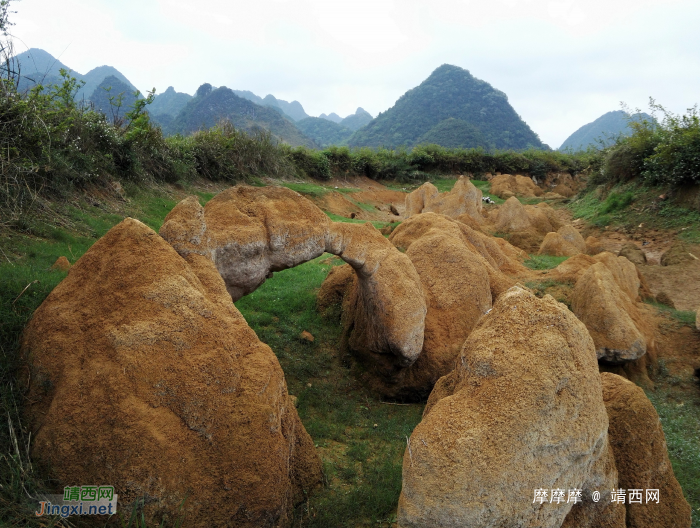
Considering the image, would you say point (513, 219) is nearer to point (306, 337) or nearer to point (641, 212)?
point (641, 212)

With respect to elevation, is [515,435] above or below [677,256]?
below

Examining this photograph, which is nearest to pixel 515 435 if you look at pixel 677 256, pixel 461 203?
pixel 677 256

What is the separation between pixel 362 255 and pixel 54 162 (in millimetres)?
5273

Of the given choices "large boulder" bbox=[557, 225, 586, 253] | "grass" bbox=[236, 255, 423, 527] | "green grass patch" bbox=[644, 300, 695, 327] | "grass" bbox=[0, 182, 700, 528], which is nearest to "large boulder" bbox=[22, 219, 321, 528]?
"grass" bbox=[0, 182, 700, 528]

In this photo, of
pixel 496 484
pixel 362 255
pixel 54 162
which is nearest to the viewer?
pixel 496 484

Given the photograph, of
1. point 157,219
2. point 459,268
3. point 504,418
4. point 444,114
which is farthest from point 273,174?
point 444,114

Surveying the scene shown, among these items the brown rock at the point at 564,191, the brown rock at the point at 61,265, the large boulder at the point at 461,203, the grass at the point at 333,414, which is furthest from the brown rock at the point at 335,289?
the brown rock at the point at 564,191

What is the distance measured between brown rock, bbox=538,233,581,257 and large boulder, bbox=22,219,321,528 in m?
10.5

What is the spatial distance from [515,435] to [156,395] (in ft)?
7.41

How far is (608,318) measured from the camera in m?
6.93

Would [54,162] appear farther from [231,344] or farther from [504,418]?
[504,418]

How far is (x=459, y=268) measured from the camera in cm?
659

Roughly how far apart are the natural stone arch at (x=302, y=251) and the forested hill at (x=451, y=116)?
55030 millimetres

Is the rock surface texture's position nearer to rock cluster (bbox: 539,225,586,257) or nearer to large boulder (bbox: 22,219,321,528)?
rock cluster (bbox: 539,225,586,257)
